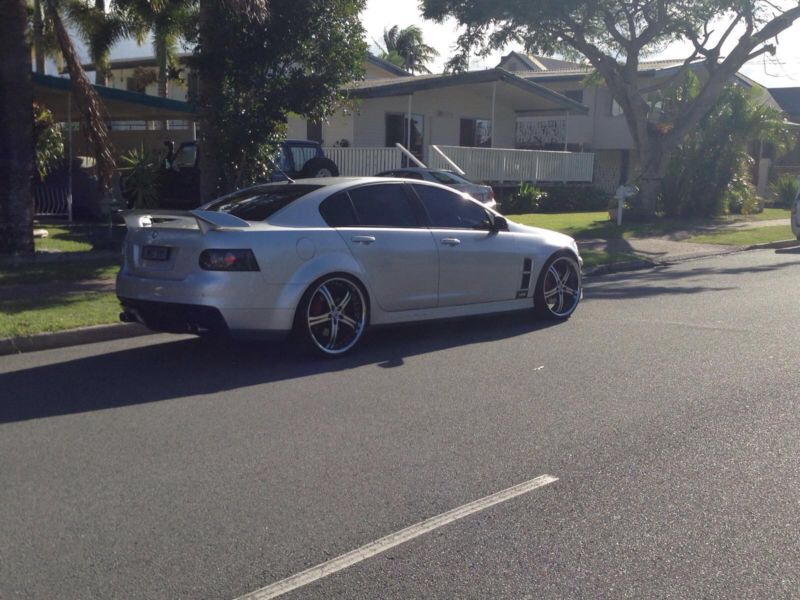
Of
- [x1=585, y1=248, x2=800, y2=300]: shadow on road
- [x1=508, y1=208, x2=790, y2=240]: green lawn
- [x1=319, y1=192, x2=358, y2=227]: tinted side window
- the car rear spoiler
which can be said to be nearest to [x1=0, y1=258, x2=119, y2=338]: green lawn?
the car rear spoiler

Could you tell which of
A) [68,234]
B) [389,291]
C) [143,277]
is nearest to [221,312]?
[143,277]

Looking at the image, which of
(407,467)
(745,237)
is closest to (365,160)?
(745,237)

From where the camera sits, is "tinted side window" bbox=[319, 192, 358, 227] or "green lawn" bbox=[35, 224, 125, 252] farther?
"green lawn" bbox=[35, 224, 125, 252]

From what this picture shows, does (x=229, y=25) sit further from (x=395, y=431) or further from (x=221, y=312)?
(x=395, y=431)

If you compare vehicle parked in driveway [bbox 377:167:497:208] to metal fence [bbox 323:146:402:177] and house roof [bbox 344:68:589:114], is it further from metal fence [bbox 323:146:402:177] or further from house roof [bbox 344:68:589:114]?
house roof [bbox 344:68:589:114]

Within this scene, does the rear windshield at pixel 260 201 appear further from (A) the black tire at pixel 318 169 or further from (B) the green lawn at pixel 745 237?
(B) the green lawn at pixel 745 237

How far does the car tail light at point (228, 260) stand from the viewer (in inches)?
296

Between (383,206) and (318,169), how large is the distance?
1026 cm

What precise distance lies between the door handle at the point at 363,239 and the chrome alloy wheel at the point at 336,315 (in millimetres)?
373

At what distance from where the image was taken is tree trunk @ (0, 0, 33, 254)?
1273 cm

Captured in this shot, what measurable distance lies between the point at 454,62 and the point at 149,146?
856 centimetres

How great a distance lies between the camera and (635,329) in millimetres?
9867

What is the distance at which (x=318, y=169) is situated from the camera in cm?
1878

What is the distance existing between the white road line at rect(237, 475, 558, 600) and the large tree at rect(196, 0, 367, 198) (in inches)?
383
